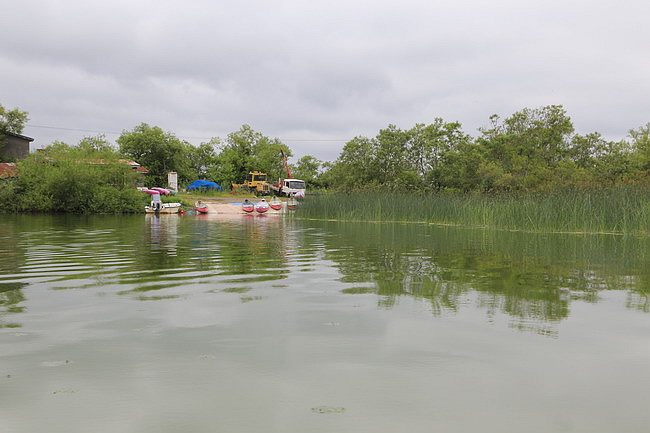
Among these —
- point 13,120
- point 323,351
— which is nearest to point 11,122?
point 13,120

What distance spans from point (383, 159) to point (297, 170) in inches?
1367

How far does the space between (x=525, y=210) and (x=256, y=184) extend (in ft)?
165

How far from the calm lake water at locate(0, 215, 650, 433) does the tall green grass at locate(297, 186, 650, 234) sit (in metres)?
11.7

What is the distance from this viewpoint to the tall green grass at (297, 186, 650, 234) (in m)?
18.7

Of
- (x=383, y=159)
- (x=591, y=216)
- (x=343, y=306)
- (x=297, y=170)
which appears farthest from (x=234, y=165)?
(x=343, y=306)

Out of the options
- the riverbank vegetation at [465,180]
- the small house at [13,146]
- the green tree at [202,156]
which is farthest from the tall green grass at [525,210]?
the green tree at [202,156]

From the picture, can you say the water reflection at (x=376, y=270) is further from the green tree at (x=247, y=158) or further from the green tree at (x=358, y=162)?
the green tree at (x=247, y=158)

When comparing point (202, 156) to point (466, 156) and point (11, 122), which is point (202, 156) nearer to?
point (11, 122)

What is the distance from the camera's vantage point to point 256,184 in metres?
67.6

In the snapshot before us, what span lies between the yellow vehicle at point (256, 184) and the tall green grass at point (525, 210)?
1473 inches

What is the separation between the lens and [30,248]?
1217 cm

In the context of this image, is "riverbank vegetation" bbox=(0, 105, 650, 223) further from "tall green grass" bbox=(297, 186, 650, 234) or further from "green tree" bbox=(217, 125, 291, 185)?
"green tree" bbox=(217, 125, 291, 185)

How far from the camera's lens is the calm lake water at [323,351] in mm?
2977

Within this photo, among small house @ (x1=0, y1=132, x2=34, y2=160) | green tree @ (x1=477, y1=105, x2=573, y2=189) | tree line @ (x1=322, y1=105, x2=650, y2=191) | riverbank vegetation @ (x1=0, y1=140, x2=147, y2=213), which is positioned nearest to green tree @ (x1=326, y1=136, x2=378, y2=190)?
tree line @ (x1=322, y1=105, x2=650, y2=191)
